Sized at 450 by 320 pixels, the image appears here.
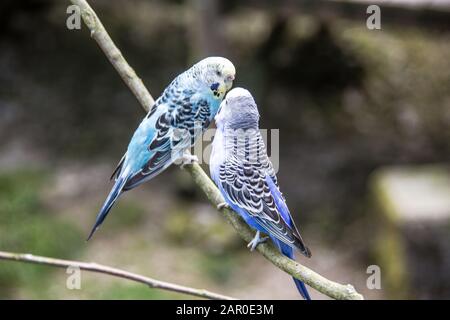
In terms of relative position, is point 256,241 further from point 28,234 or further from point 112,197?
point 28,234

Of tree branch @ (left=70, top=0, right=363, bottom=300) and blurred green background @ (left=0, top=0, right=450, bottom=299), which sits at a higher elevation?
blurred green background @ (left=0, top=0, right=450, bottom=299)

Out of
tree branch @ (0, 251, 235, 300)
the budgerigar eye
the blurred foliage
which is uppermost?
the blurred foliage

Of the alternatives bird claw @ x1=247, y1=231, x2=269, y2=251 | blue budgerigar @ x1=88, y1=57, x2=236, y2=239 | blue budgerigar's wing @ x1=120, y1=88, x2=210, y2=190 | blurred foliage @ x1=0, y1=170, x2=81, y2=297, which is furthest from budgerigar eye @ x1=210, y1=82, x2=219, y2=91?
blurred foliage @ x1=0, y1=170, x2=81, y2=297

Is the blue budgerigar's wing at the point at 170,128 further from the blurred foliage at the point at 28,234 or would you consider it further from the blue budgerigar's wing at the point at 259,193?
the blurred foliage at the point at 28,234

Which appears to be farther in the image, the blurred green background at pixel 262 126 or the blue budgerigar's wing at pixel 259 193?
the blurred green background at pixel 262 126

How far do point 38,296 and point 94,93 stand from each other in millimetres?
3132

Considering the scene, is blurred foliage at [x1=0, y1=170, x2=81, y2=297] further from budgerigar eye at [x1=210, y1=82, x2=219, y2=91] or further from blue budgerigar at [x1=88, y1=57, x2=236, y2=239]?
budgerigar eye at [x1=210, y1=82, x2=219, y2=91]

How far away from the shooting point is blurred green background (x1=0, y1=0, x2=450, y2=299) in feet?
20.5

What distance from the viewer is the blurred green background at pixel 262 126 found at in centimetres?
624

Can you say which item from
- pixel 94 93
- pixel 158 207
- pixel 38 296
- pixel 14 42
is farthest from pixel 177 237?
pixel 14 42

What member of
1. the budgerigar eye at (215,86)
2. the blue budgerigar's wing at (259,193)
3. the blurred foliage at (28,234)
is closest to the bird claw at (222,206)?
the blue budgerigar's wing at (259,193)

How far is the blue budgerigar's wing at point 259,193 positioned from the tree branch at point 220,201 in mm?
81

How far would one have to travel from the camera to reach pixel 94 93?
27.8 feet

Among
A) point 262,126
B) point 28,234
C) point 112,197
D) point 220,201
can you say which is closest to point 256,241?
point 220,201
